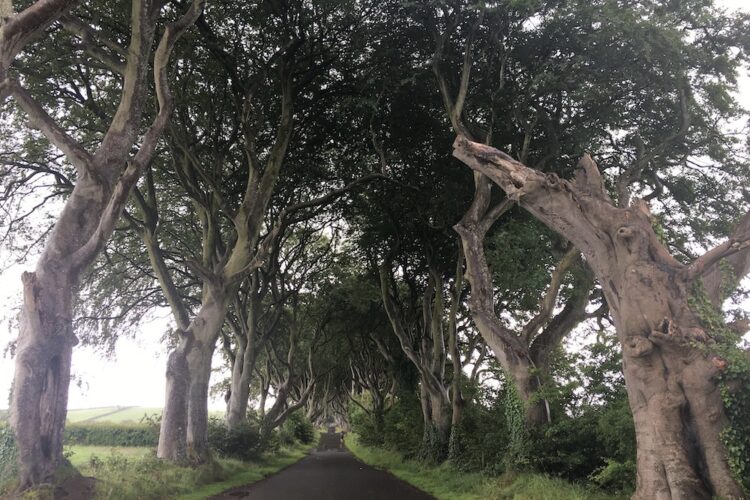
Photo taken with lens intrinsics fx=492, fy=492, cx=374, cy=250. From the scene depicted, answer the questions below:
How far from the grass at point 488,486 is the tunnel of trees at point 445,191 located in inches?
20.8

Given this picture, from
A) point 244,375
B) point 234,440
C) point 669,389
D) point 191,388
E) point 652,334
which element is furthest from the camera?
point 244,375

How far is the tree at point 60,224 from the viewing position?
8.06 m

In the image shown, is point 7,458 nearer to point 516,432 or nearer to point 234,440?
point 516,432

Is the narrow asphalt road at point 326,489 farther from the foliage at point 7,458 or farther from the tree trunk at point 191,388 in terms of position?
the foliage at point 7,458

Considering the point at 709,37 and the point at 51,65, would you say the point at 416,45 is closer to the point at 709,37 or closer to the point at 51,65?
the point at 709,37

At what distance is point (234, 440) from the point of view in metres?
19.1

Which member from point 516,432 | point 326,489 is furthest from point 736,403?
point 326,489

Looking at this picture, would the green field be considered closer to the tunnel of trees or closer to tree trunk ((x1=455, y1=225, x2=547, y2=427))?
the tunnel of trees

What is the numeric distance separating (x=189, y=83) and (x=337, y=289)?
1484 cm

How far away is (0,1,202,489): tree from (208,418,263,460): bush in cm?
1064

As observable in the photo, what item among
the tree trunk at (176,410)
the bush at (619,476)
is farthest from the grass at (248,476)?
the bush at (619,476)

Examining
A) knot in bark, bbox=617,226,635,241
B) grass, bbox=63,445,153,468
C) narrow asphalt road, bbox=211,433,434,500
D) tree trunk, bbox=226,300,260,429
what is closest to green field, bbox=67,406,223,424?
grass, bbox=63,445,153,468

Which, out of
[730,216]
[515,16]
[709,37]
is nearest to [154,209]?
[515,16]

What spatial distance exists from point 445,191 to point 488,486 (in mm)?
9520
